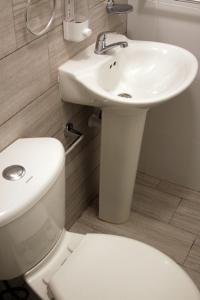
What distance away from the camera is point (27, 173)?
1101 mm

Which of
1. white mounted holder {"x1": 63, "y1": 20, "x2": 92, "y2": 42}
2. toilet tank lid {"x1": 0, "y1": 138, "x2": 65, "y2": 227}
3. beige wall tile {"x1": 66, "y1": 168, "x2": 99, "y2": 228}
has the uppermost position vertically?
white mounted holder {"x1": 63, "y1": 20, "x2": 92, "y2": 42}

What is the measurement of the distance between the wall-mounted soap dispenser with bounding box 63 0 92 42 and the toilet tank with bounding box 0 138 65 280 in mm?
423

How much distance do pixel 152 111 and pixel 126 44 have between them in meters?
0.50

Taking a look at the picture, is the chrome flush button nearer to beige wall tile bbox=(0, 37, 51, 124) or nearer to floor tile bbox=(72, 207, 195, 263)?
beige wall tile bbox=(0, 37, 51, 124)

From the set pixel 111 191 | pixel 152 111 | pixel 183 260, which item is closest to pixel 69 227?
pixel 111 191

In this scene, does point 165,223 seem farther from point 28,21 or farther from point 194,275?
point 28,21

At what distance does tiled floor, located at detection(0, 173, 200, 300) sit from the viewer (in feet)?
5.98

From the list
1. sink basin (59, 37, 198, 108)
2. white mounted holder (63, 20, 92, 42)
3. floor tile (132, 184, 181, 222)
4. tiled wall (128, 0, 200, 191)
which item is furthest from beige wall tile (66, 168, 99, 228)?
white mounted holder (63, 20, 92, 42)

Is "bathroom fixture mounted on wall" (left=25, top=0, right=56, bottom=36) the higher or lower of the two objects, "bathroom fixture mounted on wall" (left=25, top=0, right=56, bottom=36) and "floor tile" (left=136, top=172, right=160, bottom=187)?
the higher

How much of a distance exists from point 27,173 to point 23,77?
342 mm

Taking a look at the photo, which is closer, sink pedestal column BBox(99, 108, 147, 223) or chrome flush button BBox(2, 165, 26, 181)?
chrome flush button BBox(2, 165, 26, 181)

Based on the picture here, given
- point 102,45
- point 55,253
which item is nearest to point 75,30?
point 102,45

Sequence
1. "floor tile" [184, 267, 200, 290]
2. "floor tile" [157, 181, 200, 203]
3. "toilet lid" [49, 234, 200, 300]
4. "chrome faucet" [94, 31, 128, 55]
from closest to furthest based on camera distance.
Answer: "toilet lid" [49, 234, 200, 300], "chrome faucet" [94, 31, 128, 55], "floor tile" [184, 267, 200, 290], "floor tile" [157, 181, 200, 203]

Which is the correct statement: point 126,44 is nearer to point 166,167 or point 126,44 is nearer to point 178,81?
point 178,81
